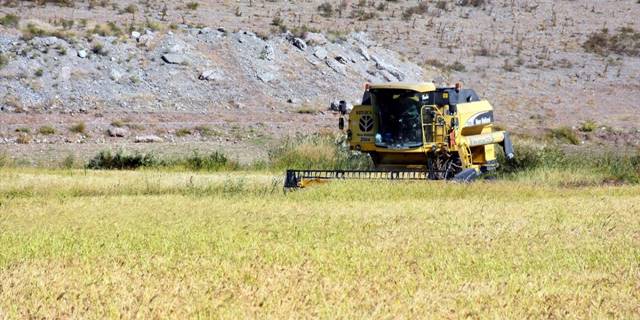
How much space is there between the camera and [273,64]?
46188mm

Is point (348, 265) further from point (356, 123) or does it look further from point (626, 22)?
point (626, 22)

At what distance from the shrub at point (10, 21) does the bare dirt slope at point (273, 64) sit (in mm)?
140

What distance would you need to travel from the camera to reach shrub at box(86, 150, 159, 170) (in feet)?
106

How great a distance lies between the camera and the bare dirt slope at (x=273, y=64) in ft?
132

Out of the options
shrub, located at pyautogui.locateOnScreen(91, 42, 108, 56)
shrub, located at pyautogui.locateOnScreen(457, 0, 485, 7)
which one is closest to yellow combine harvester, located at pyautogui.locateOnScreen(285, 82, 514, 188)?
shrub, located at pyautogui.locateOnScreen(91, 42, 108, 56)

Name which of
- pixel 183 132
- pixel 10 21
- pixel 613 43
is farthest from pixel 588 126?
pixel 10 21

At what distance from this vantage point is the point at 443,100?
25.9 meters

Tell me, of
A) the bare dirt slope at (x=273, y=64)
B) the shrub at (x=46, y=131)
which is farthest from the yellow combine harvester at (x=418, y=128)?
the shrub at (x=46, y=131)

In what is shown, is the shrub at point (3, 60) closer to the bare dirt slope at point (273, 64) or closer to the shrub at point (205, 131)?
the bare dirt slope at point (273, 64)

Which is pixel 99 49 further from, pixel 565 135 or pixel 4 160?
pixel 565 135

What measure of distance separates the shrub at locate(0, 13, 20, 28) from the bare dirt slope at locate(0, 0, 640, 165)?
0.14m

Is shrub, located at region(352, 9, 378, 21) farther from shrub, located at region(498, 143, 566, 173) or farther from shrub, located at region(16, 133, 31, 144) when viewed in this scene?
shrub, located at region(498, 143, 566, 173)

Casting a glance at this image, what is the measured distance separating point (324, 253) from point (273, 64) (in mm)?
34001

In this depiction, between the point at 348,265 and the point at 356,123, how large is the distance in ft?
48.2
